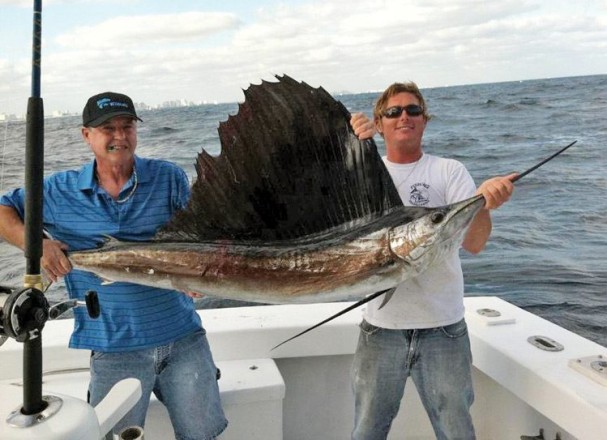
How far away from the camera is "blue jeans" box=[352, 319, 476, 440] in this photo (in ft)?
5.99

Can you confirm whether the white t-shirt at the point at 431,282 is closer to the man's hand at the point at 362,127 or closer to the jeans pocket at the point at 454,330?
the jeans pocket at the point at 454,330

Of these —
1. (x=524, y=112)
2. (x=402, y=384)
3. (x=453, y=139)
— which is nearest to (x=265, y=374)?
(x=402, y=384)

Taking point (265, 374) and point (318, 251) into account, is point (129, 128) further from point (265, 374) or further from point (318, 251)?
point (265, 374)

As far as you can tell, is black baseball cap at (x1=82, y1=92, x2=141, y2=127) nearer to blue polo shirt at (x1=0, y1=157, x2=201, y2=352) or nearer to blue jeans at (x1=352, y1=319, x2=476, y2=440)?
blue polo shirt at (x1=0, y1=157, x2=201, y2=352)

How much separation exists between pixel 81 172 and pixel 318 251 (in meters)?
0.93

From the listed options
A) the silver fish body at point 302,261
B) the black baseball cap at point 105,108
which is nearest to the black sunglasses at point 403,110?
the silver fish body at point 302,261

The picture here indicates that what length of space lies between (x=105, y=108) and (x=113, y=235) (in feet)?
1.33

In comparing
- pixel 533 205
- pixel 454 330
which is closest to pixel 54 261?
pixel 454 330

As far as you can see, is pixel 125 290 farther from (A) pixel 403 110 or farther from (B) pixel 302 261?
(A) pixel 403 110

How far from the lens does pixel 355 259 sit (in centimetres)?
150

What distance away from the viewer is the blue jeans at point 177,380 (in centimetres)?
189

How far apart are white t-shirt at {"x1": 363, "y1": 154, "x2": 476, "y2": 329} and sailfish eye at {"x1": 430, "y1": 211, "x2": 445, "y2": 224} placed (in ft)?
1.31

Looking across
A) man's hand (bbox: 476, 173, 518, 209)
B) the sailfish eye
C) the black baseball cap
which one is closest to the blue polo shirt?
the black baseball cap

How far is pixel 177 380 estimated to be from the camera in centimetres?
193
